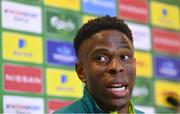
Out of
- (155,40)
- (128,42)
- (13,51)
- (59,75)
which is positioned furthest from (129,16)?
(128,42)

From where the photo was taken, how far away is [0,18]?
2365mm

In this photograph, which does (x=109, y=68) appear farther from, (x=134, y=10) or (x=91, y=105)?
(x=134, y=10)

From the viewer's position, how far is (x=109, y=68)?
1086mm

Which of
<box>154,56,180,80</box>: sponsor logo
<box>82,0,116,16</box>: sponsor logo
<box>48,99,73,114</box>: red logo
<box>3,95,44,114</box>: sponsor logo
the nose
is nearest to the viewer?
the nose

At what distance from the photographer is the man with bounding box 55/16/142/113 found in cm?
109

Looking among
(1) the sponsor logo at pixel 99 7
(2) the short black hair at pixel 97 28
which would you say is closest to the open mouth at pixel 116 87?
(2) the short black hair at pixel 97 28

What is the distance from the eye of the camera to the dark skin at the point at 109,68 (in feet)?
3.57

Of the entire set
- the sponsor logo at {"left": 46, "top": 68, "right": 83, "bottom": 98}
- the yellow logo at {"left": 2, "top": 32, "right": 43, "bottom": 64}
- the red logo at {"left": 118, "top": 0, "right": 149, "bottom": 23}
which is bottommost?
the sponsor logo at {"left": 46, "top": 68, "right": 83, "bottom": 98}

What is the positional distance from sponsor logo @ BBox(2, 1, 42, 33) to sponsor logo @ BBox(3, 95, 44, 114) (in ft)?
1.01

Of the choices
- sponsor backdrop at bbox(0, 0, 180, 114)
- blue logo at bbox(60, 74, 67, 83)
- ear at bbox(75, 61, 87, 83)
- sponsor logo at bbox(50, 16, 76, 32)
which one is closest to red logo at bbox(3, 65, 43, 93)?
sponsor backdrop at bbox(0, 0, 180, 114)

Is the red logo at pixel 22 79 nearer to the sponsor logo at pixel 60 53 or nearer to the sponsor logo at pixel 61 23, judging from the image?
the sponsor logo at pixel 60 53

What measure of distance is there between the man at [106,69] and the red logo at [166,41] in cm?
185

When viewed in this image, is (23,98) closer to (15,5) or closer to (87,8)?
(15,5)

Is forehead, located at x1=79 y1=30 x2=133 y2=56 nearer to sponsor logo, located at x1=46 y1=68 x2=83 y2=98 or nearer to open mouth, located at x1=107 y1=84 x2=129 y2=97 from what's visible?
open mouth, located at x1=107 y1=84 x2=129 y2=97
